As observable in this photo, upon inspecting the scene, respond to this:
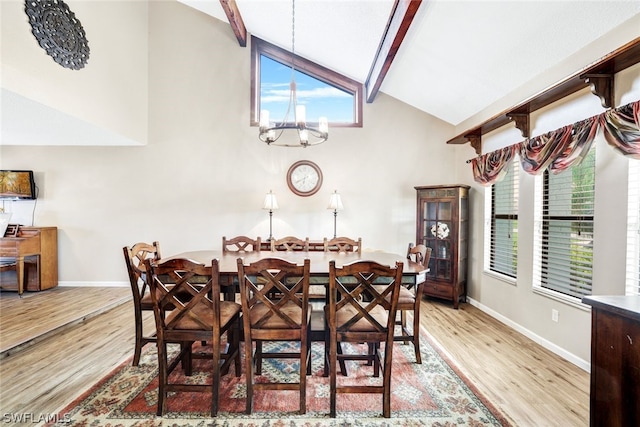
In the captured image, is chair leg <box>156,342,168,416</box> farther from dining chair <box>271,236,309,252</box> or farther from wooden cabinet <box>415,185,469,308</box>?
wooden cabinet <box>415,185,469,308</box>

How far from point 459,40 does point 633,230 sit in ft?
7.09

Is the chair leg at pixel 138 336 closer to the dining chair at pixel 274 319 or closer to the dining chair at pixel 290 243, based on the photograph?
the dining chair at pixel 274 319

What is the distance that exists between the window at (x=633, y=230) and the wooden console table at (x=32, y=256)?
262 inches

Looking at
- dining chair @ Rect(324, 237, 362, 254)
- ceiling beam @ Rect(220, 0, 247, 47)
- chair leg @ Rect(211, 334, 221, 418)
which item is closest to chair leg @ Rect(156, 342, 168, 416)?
chair leg @ Rect(211, 334, 221, 418)

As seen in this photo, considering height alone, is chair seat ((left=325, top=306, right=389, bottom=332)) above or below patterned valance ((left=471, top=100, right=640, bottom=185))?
below

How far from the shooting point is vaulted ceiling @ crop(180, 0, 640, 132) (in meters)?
2.18

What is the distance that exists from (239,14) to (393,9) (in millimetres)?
2332

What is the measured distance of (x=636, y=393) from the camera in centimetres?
127

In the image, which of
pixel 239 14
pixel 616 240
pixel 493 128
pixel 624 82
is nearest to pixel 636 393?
pixel 616 240

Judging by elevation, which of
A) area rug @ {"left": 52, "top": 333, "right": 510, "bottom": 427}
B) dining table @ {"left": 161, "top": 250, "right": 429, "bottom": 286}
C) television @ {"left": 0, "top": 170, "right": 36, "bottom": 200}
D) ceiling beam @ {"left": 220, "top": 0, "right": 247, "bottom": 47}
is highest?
ceiling beam @ {"left": 220, "top": 0, "right": 247, "bottom": 47}

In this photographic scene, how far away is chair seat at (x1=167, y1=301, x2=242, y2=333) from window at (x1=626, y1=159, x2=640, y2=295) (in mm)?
2849

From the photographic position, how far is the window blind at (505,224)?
3.27 m

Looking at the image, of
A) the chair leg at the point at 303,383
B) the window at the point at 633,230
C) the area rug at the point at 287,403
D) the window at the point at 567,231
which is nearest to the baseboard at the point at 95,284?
the area rug at the point at 287,403

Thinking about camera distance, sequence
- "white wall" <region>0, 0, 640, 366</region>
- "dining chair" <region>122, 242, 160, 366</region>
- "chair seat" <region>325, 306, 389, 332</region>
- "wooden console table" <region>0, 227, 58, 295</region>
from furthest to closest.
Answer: "white wall" <region>0, 0, 640, 366</region> → "wooden console table" <region>0, 227, 58, 295</region> → "dining chair" <region>122, 242, 160, 366</region> → "chair seat" <region>325, 306, 389, 332</region>
